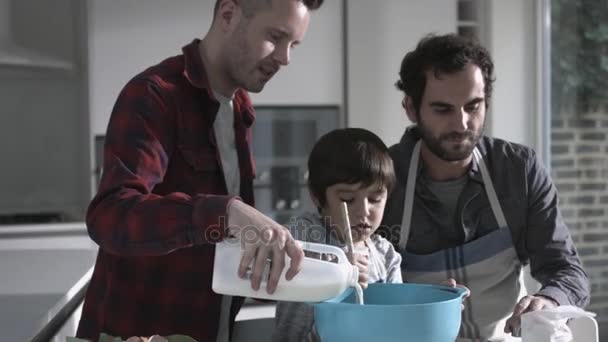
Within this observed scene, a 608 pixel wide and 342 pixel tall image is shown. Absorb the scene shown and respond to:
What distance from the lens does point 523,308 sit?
1035 millimetres

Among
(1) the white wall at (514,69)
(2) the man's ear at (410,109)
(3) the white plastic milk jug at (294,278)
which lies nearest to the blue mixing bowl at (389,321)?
(3) the white plastic milk jug at (294,278)

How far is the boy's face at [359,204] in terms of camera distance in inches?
43.8

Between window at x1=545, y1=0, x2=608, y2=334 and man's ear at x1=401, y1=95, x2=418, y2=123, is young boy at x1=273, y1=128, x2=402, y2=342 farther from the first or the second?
window at x1=545, y1=0, x2=608, y2=334

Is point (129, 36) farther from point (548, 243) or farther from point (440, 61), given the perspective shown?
point (548, 243)

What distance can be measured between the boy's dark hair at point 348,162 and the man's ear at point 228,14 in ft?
0.82

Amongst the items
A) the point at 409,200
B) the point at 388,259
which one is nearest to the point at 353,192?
the point at 388,259

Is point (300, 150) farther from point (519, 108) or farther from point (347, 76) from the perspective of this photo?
point (519, 108)

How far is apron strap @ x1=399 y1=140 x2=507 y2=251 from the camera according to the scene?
1.31 metres

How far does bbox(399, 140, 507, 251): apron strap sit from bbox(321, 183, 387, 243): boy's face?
0.64ft

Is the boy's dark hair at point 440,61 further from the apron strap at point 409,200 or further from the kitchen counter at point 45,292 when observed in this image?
the kitchen counter at point 45,292

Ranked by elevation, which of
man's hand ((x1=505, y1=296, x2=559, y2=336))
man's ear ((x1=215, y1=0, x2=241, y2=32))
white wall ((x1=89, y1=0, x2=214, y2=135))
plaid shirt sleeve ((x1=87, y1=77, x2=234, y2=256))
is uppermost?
white wall ((x1=89, y1=0, x2=214, y2=135))

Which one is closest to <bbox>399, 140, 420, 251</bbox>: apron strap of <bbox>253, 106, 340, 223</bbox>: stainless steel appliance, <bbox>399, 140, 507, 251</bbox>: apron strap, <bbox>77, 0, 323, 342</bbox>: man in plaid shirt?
<bbox>399, 140, 507, 251</bbox>: apron strap

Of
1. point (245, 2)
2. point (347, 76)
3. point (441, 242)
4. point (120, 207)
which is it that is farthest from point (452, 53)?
point (347, 76)

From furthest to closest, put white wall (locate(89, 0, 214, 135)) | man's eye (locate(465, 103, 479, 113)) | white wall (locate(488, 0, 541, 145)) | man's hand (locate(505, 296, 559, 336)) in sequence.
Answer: white wall (locate(488, 0, 541, 145)), white wall (locate(89, 0, 214, 135)), man's eye (locate(465, 103, 479, 113)), man's hand (locate(505, 296, 559, 336))
